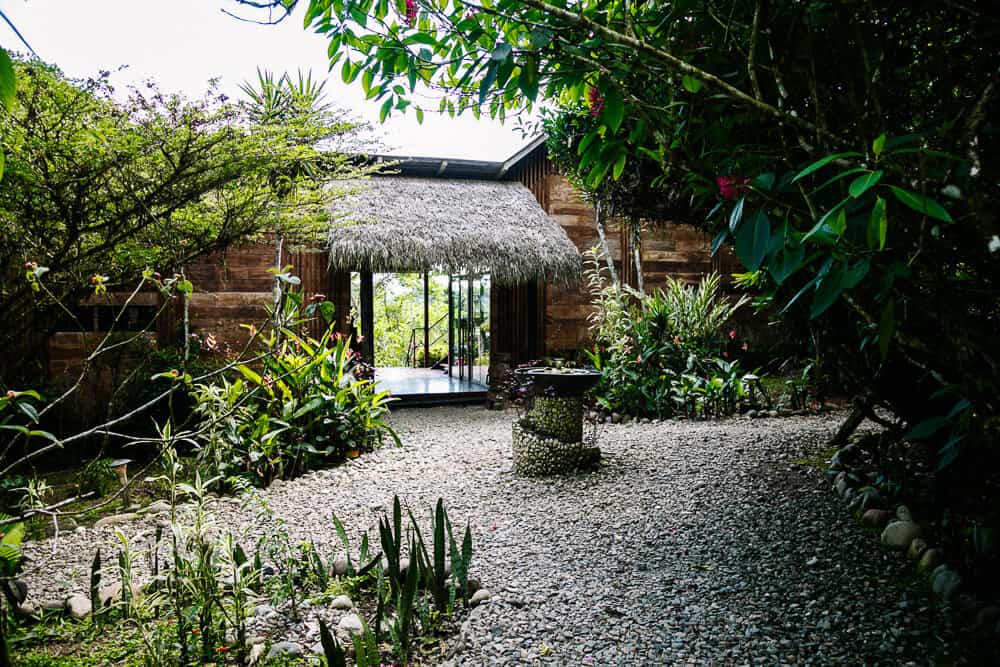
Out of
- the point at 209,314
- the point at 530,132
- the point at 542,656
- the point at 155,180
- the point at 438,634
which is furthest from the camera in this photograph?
A: the point at 209,314

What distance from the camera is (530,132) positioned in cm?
532

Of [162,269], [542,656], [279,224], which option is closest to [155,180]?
[279,224]

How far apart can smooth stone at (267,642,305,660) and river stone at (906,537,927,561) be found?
7.09 ft

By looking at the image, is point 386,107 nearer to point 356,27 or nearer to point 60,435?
point 356,27

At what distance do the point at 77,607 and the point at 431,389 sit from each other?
5831 millimetres

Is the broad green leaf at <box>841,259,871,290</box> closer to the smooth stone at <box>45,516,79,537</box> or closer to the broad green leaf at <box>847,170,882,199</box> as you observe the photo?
the broad green leaf at <box>847,170,882,199</box>

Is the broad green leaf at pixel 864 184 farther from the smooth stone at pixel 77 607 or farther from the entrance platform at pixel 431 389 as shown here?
the entrance platform at pixel 431 389

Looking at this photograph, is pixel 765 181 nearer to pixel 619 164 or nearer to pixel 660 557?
pixel 619 164

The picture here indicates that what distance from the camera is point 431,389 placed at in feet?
26.0

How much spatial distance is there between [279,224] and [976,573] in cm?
422

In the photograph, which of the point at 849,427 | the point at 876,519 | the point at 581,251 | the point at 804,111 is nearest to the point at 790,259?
the point at 804,111

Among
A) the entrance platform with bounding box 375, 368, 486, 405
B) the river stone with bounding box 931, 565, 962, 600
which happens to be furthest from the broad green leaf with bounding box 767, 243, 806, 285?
the entrance platform with bounding box 375, 368, 486, 405

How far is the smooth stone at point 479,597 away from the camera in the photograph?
216 cm

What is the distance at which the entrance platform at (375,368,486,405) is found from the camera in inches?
297
